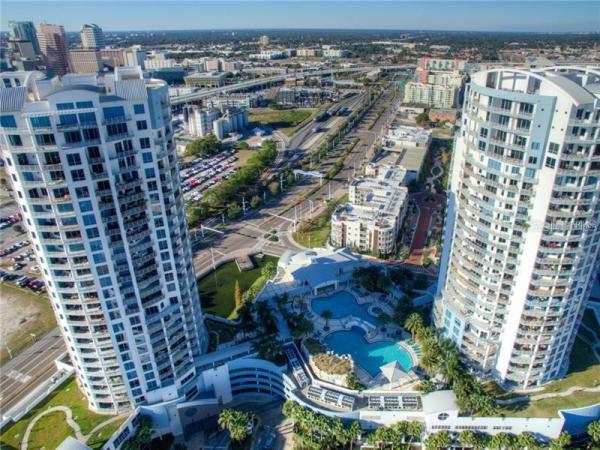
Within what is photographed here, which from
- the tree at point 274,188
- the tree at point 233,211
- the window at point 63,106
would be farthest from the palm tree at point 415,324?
the tree at point 274,188

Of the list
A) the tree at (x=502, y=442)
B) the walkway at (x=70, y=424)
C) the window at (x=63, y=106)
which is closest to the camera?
A: the window at (x=63, y=106)

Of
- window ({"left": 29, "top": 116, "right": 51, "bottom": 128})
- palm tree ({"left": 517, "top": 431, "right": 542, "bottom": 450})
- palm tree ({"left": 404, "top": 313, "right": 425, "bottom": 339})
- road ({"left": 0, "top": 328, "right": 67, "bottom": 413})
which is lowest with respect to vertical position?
road ({"left": 0, "top": 328, "right": 67, "bottom": 413})

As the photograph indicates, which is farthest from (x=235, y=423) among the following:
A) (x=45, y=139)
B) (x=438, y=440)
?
(x=45, y=139)

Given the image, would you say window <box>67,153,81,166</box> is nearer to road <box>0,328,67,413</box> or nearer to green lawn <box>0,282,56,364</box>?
road <box>0,328,67,413</box>

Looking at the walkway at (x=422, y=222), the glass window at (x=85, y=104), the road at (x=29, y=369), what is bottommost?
the road at (x=29, y=369)

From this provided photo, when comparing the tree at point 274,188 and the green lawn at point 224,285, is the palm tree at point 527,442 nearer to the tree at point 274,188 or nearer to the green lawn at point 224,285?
the green lawn at point 224,285

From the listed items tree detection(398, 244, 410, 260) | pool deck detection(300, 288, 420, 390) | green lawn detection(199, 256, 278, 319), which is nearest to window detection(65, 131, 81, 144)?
green lawn detection(199, 256, 278, 319)

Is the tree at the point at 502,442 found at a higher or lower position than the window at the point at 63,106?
lower
